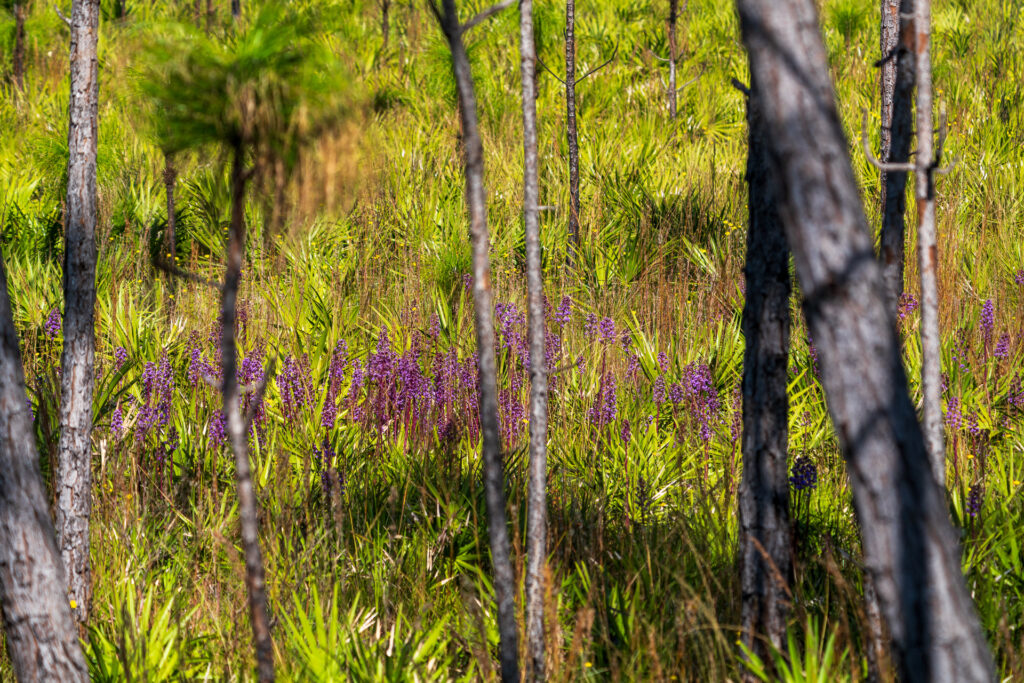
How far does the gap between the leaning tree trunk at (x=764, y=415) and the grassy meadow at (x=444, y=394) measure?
0.12 metres

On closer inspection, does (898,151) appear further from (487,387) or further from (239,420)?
(239,420)

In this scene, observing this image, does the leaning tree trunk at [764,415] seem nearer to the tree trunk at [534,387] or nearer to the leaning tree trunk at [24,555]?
the tree trunk at [534,387]

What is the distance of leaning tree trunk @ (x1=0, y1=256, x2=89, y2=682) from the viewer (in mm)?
1768

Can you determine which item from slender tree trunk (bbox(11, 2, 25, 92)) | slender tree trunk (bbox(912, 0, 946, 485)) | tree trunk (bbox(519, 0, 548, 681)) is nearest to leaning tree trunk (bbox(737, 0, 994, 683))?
slender tree trunk (bbox(912, 0, 946, 485))

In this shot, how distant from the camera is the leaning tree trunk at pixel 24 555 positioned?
1.77m

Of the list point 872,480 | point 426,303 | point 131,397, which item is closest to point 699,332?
point 426,303

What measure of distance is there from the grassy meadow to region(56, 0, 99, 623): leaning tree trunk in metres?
0.15

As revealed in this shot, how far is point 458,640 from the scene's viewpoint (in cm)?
216

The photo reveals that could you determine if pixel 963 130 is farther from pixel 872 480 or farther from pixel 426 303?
pixel 872 480

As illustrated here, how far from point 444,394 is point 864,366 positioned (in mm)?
2329

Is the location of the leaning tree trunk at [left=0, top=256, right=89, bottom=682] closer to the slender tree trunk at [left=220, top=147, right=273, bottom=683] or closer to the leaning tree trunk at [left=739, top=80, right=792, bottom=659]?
the slender tree trunk at [left=220, top=147, right=273, bottom=683]

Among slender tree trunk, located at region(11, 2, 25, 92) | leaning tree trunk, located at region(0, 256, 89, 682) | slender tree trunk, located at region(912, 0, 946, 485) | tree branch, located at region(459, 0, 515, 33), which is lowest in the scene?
leaning tree trunk, located at region(0, 256, 89, 682)

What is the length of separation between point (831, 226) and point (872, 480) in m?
0.34

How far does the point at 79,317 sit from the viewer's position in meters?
2.42
